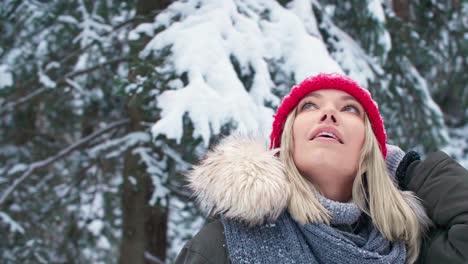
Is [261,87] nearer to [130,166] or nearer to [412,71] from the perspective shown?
[130,166]

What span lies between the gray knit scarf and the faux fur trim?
5cm

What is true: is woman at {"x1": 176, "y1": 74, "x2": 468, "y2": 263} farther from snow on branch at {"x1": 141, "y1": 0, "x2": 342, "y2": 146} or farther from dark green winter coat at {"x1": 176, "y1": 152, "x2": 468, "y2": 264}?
snow on branch at {"x1": 141, "y1": 0, "x2": 342, "y2": 146}

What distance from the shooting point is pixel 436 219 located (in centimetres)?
214

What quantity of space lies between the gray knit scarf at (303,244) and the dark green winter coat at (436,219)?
7 cm

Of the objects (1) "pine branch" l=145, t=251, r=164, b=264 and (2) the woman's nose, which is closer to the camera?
(2) the woman's nose

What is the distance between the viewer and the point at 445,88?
7.53 metres

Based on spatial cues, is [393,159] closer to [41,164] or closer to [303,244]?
[303,244]

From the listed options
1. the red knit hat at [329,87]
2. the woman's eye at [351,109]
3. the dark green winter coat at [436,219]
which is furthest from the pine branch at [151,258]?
the woman's eye at [351,109]

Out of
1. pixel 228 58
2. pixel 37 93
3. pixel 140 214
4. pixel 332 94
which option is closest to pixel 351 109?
pixel 332 94

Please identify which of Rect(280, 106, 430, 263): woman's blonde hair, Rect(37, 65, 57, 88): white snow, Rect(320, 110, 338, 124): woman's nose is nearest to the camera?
Rect(280, 106, 430, 263): woman's blonde hair

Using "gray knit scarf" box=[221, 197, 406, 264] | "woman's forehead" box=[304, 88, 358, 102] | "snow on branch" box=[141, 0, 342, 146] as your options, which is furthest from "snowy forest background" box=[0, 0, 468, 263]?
"gray knit scarf" box=[221, 197, 406, 264]

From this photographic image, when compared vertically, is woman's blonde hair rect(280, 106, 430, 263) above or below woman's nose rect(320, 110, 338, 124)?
below

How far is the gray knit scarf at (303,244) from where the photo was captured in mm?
1868

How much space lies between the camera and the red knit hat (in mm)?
2266
